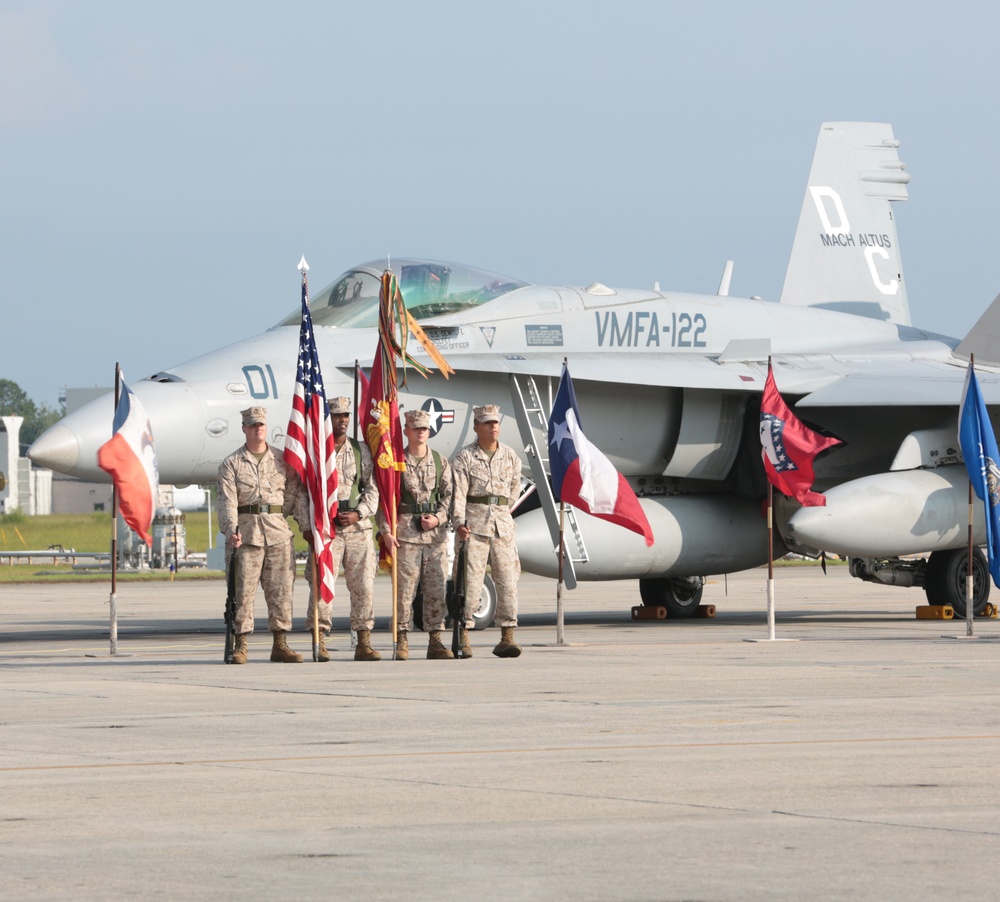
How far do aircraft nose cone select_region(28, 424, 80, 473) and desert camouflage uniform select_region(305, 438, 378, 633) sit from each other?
308cm

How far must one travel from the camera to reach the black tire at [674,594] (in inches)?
786

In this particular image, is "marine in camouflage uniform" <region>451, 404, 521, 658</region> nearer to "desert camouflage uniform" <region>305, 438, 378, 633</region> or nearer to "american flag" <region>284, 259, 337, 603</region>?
"desert camouflage uniform" <region>305, 438, 378, 633</region>

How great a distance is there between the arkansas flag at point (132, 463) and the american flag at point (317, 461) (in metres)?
1.53

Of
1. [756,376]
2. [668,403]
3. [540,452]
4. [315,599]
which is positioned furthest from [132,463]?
[756,376]

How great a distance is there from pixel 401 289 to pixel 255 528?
5.08 metres

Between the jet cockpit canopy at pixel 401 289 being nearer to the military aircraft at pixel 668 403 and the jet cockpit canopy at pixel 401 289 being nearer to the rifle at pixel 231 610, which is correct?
the military aircraft at pixel 668 403

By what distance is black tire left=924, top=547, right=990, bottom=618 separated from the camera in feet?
61.5

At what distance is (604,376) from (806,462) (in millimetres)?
2285

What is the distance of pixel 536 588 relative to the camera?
3145 cm

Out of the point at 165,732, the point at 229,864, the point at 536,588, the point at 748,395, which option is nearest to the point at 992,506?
the point at 748,395

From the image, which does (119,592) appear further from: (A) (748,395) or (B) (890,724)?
(B) (890,724)

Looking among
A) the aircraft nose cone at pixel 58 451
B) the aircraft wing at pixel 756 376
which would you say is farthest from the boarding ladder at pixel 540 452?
the aircraft nose cone at pixel 58 451

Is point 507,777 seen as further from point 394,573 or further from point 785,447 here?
point 785,447

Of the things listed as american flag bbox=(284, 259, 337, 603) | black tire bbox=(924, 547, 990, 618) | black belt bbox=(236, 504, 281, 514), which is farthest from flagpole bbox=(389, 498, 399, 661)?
black tire bbox=(924, 547, 990, 618)
